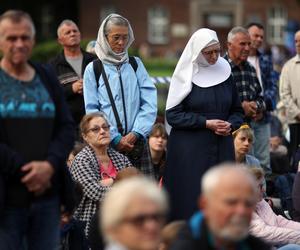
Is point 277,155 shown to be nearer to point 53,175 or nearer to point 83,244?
point 83,244

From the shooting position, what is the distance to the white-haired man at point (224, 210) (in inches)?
208

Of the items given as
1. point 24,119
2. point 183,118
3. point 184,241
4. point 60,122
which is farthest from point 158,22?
point 184,241

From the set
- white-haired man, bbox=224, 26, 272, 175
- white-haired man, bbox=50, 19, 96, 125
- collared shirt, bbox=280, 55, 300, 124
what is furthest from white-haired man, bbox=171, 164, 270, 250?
collared shirt, bbox=280, 55, 300, 124

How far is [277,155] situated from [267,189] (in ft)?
5.40

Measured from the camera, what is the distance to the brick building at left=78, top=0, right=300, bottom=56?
5359 cm

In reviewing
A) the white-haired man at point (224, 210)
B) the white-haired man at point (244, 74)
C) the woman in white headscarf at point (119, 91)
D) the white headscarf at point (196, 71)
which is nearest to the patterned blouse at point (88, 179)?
the woman in white headscarf at point (119, 91)

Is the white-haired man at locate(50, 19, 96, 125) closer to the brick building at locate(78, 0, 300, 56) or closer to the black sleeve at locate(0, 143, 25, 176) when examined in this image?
the black sleeve at locate(0, 143, 25, 176)

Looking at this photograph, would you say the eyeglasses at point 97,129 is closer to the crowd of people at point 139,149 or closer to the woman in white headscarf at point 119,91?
the crowd of people at point 139,149

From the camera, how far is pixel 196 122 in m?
9.20

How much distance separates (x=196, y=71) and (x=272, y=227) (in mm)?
1548

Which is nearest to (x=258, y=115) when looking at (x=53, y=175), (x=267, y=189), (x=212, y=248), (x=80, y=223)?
(x=267, y=189)

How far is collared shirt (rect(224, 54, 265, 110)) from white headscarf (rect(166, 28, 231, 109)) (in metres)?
1.73

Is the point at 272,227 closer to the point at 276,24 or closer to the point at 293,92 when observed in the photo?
the point at 293,92

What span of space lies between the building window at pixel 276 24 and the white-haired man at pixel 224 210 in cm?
4887
